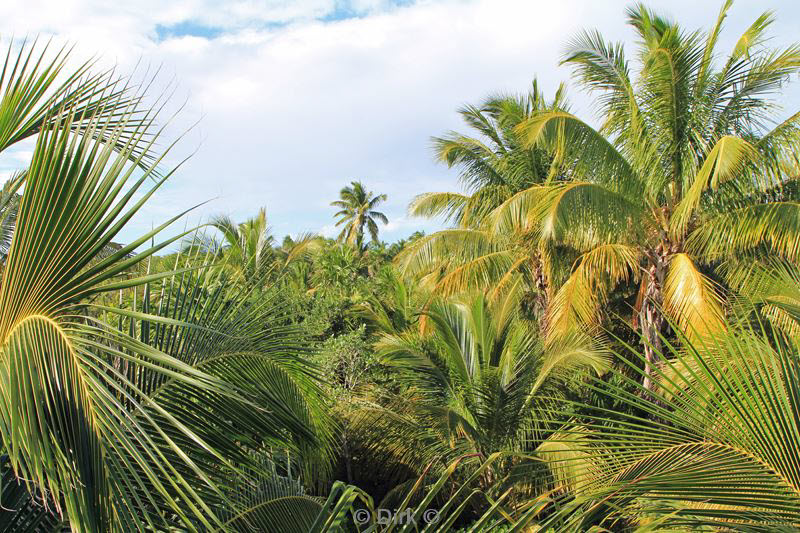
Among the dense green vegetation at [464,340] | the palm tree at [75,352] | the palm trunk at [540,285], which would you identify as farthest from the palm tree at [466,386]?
the palm tree at [75,352]

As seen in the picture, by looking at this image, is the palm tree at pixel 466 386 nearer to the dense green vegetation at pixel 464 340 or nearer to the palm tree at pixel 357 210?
the dense green vegetation at pixel 464 340

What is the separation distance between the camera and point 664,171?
9.72m

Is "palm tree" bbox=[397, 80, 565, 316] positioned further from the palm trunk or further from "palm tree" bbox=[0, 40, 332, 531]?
"palm tree" bbox=[0, 40, 332, 531]

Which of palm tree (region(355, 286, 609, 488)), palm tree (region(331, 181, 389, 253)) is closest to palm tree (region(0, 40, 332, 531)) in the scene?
palm tree (region(355, 286, 609, 488))

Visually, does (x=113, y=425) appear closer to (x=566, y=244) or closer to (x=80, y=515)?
(x=80, y=515)

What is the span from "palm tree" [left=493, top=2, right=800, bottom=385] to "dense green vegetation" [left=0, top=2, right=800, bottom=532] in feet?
0.14

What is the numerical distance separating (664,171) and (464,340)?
3.98 meters

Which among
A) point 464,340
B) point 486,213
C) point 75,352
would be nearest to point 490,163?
point 486,213

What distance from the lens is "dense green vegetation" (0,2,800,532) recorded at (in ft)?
5.60

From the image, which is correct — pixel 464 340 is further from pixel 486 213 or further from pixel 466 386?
pixel 486 213

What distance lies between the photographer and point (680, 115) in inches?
374

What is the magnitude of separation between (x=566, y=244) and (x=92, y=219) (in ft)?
36.2

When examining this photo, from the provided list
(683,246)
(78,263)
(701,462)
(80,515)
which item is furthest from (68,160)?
(683,246)

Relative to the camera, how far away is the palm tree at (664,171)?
881 centimetres
